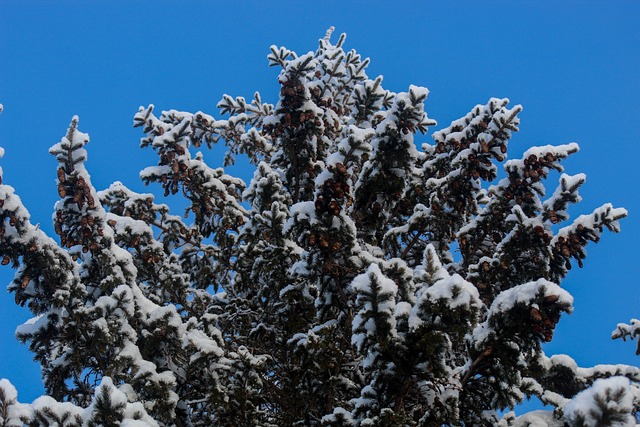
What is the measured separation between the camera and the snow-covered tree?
214 inches

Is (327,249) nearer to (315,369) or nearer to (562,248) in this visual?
(315,369)

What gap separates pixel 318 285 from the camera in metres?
6.96

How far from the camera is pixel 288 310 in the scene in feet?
25.7

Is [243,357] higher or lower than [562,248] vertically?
lower

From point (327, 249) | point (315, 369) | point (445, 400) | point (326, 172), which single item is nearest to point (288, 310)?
point (315, 369)

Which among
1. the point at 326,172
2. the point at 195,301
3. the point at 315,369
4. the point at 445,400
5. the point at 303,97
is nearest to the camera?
the point at 445,400

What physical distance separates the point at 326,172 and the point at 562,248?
3.63 metres

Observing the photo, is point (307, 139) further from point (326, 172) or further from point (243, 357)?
point (243, 357)

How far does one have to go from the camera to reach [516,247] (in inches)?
313

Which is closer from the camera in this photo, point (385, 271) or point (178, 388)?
point (385, 271)

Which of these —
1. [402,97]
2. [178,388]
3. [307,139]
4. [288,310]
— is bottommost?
[178,388]

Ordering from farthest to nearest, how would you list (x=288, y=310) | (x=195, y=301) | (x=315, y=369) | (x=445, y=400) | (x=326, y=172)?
(x=195, y=301) < (x=288, y=310) < (x=315, y=369) < (x=326, y=172) < (x=445, y=400)

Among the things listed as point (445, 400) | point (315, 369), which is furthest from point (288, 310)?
point (445, 400)

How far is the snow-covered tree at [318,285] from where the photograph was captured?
5.43m
